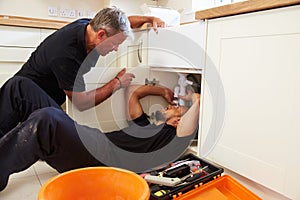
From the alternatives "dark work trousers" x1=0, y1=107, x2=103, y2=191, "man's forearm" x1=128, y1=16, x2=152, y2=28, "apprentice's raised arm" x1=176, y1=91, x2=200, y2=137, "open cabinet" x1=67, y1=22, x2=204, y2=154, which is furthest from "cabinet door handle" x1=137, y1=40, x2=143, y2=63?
"dark work trousers" x1=0, y1=107, x2=103, y2=191

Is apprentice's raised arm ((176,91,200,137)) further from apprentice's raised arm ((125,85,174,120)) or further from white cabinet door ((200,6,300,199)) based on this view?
apprentice's raised arm ((125,85,174,120))

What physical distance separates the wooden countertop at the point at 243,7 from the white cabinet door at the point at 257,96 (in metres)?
0.02

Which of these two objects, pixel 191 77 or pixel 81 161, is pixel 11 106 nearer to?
pixel 81 161

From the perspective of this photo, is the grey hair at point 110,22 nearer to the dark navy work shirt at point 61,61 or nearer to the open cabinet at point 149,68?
the dark navy work shirt at point 61,61

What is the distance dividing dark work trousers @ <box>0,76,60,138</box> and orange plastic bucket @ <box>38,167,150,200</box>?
50 cm

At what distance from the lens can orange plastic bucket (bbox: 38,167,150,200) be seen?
86cm

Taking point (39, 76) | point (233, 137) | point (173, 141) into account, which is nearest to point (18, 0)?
point (39, 76)

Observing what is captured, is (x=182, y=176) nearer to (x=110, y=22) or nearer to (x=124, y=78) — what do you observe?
(x=124, y=78)

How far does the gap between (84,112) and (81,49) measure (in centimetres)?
36

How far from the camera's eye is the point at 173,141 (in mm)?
1278

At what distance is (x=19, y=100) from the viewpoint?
4.08 ft

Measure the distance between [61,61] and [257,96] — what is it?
3.01 feet

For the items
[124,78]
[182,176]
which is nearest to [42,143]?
[182,176]

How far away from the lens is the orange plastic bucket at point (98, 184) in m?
0.86
